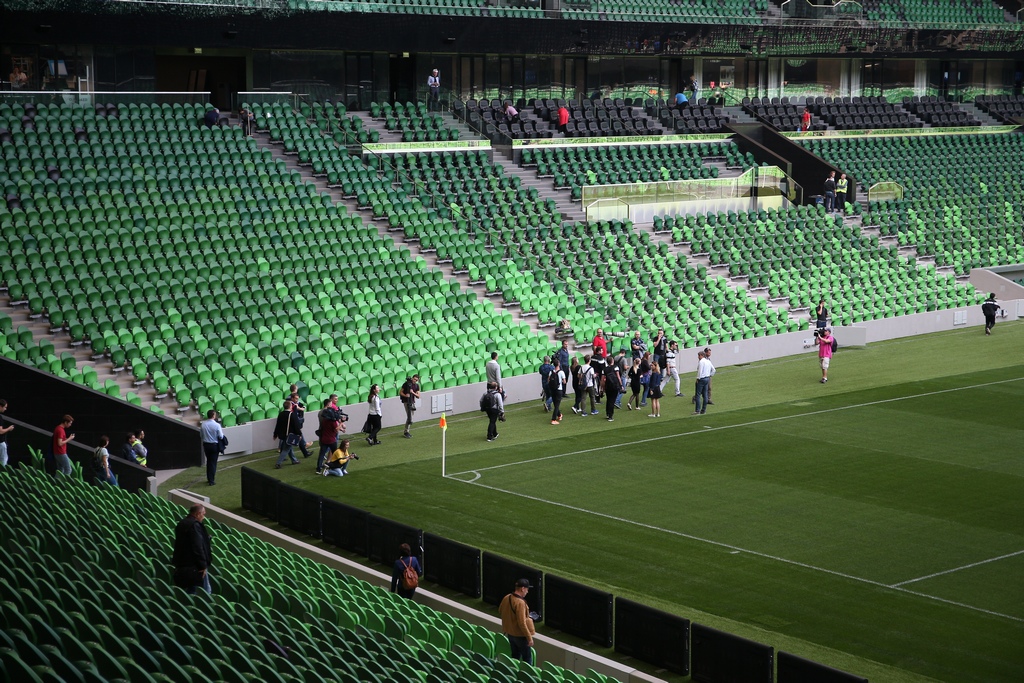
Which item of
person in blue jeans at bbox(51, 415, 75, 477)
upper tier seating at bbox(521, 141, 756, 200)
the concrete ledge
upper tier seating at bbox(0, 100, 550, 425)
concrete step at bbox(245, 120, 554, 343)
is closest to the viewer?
the concrete ledge

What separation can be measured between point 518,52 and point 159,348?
20.2 metres

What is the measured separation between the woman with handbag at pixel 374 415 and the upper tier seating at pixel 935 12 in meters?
33.0

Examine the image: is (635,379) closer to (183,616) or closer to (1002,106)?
(183,616)

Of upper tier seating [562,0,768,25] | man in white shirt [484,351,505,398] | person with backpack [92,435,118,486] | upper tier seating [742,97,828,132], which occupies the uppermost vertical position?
upper tier seating [562,0,768,25]

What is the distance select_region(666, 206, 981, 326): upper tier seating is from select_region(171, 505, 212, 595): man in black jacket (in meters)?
24.7

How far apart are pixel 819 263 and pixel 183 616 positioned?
2980cm

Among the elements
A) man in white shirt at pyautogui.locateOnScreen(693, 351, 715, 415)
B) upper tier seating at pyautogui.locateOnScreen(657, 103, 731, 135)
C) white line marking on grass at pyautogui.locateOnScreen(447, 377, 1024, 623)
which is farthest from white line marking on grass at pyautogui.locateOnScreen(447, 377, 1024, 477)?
upper tier seating at pyautogui.locateOnScreen(657, 103, 731, 135)

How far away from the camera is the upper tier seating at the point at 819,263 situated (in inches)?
1398

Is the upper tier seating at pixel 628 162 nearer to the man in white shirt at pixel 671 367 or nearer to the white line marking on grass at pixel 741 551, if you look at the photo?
the man in white shirt at pixel 671 367

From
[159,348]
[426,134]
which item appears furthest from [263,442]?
[426,134]

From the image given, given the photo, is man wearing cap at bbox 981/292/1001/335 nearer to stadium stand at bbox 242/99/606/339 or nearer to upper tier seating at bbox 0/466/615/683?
stadium stand at bbox 242/99/606/339

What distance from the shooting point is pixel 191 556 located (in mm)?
12570

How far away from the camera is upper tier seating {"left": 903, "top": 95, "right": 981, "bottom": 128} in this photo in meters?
50.5

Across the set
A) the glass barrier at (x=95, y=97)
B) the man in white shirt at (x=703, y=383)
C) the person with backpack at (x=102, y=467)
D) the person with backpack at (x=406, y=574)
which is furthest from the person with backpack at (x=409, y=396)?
the glass barrier at (x=95, y=97)
